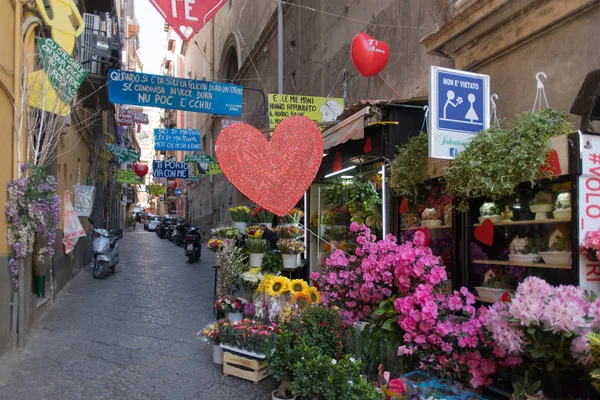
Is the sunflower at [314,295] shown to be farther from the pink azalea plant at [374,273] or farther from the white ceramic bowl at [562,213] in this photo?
the white ceramic bowl at [562,213]

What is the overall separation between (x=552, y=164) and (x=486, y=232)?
3.67 feet

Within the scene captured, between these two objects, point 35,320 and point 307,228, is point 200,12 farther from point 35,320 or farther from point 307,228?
point 35,320

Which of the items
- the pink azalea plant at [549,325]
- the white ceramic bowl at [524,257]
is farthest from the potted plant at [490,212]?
the pink azalea plant at [549,325]

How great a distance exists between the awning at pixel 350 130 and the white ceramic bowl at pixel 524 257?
2.30 m

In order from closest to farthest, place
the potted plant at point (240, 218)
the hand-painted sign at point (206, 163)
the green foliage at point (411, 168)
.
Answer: the green foliage at point (411, 168) → the potted plant at point (240, 218) → the hand-painted sign at point (206, 163)

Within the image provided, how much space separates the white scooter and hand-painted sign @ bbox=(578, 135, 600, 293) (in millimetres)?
Result: 11370

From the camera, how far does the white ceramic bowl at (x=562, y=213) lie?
3.84m

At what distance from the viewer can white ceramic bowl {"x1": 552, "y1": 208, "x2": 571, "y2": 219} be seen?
12.6 feet

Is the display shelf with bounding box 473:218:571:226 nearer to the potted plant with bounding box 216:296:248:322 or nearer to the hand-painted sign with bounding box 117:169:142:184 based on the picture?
the potted plant with bounding box 216:296:248:322

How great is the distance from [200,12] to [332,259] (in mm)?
5235

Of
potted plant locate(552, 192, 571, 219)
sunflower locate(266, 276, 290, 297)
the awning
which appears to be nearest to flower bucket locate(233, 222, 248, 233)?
the awning

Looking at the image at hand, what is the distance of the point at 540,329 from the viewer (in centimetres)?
298

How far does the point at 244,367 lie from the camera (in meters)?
5.08

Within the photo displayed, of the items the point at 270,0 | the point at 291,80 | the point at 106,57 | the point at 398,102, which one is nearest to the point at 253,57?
the point at 270,0
